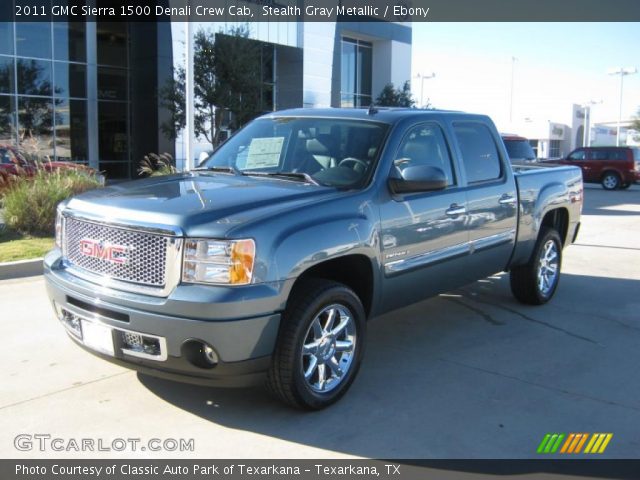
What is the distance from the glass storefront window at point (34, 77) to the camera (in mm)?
23281

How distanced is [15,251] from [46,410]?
18.2ft

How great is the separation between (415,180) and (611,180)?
26452 mm

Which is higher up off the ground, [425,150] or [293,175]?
[425,150]

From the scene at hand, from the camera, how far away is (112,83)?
2588 centimetres

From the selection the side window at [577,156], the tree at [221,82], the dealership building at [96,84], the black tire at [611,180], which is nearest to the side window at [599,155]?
the side window at [577,156]

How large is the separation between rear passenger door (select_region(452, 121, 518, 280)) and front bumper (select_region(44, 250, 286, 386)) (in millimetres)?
2415

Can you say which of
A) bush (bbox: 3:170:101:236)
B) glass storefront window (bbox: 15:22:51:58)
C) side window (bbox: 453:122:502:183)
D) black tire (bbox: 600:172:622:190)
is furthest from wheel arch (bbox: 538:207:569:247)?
black tire (bbox: 600:172:622:190)

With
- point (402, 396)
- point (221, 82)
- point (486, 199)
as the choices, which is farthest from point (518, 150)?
point (402, 396)

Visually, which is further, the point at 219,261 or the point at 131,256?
the point at 131,256

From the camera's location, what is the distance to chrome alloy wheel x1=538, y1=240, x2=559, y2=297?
688 centimetres

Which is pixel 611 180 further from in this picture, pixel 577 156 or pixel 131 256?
pixel 131 256

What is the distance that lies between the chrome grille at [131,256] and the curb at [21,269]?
15.1 ft

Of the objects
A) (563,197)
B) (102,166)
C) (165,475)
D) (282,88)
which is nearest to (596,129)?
(282,88)

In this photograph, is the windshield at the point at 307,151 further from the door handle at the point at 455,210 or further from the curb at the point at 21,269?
the curb at the point at 21,269
